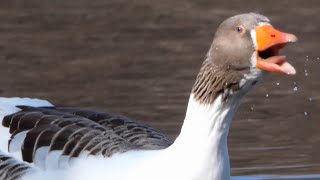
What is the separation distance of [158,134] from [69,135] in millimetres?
640

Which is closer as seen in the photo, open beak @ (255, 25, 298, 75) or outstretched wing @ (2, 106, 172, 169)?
open beak @ (255, 25, 298, 75)

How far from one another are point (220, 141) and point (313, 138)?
309 cm

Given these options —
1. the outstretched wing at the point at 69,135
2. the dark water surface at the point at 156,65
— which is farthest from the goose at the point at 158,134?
the dark water surface at the point at 156,65

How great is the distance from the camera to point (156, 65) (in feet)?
37.0

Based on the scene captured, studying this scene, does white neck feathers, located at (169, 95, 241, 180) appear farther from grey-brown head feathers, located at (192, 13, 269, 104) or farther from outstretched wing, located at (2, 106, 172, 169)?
outstretched wing, located at (2, 106, 172, 169)

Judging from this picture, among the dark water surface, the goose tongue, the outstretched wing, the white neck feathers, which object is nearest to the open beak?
the goose tongue

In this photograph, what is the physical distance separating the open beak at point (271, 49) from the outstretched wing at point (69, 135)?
111 centimetres

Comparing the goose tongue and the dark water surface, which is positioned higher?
the goose tongue

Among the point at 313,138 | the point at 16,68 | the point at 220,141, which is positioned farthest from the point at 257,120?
the point at 220,141

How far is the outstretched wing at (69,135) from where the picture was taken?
6.85 meters

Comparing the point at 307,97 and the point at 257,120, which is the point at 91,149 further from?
the point at 307,97

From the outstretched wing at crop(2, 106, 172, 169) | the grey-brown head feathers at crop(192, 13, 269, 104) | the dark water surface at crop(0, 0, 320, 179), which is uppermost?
the grey-brown head feathers at crop(192, 13, 269, 104)

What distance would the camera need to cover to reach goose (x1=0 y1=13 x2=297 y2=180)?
20.2 feet

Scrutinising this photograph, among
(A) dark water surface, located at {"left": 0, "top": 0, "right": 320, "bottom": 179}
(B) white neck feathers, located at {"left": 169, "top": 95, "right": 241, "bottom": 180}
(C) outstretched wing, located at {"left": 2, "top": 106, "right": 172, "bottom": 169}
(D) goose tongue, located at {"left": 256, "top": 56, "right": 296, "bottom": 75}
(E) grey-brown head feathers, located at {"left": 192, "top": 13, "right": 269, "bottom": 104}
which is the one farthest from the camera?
(A) dark water surface, located at {"left": 0, "top": 0, "right": 320, "bottom": 179}
